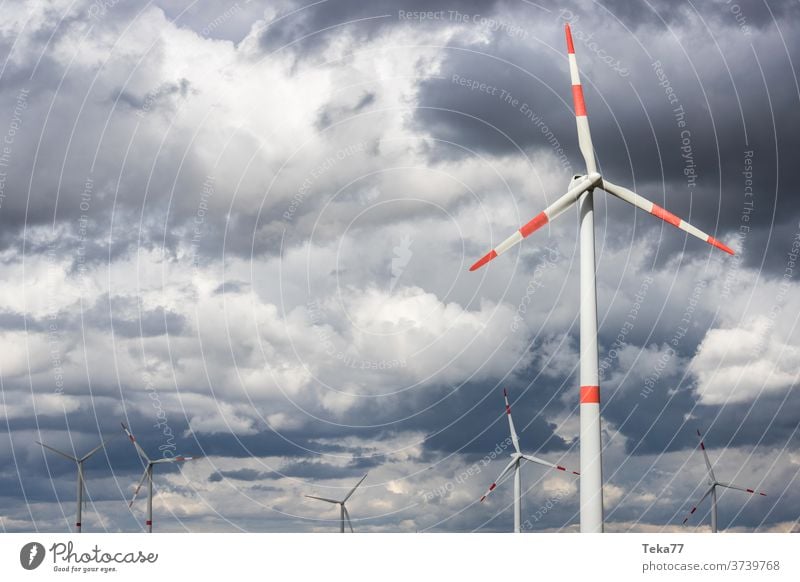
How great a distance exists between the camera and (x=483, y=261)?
5606 cm

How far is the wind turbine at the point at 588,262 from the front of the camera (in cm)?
5438

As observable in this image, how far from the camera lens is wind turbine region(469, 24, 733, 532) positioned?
54375 millimetres

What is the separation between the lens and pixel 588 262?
58.6 m

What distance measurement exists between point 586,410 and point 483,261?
30.9 ft
